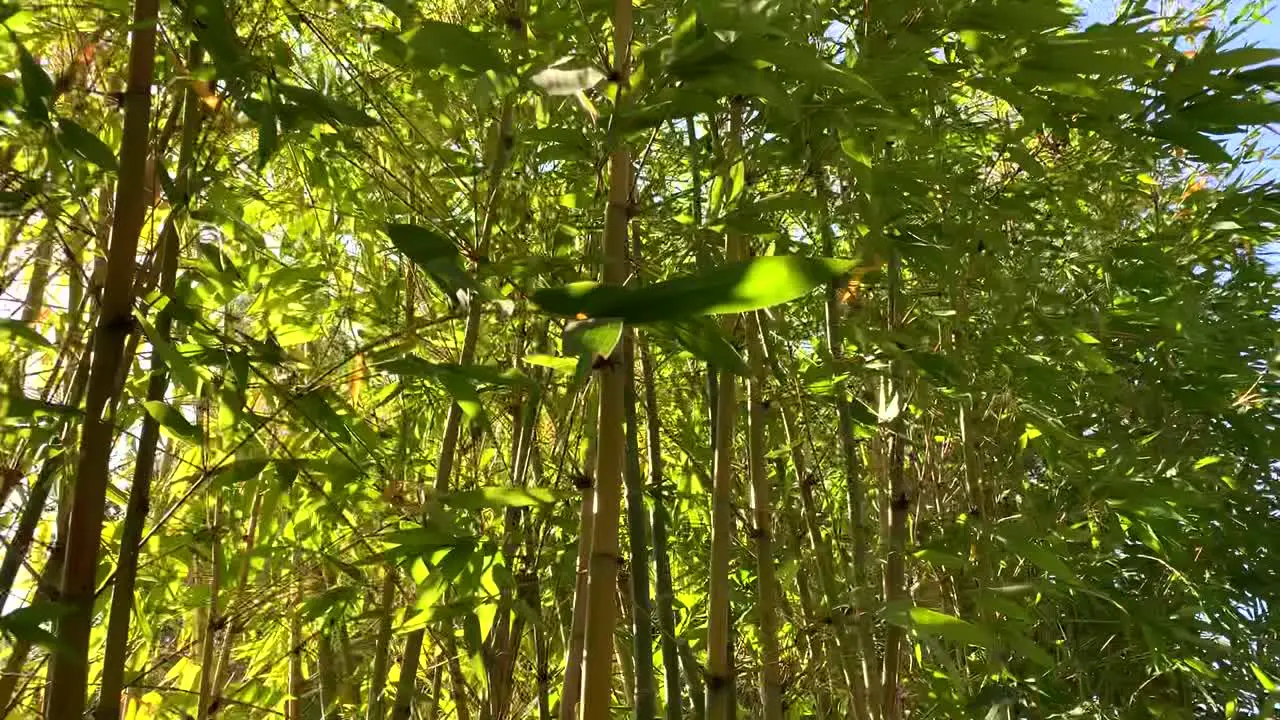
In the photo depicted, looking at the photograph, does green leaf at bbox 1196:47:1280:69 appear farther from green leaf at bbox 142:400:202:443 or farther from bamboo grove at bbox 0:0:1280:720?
green leaf at bbox 142:400:202:443

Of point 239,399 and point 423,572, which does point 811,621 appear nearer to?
point 423,572

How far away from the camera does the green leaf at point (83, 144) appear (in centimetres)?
75

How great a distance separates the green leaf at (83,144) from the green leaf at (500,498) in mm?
395

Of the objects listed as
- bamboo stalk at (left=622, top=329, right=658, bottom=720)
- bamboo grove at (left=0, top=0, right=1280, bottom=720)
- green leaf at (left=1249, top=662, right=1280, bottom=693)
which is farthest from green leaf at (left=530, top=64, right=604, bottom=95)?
green leaf at (left=1249, top=662, right=1280, bottom=693)

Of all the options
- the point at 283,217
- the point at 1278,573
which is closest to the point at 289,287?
the point at 283,217

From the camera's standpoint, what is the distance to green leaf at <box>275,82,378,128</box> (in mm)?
780

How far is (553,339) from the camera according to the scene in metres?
1.28

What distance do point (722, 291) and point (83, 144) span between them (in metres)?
0.53

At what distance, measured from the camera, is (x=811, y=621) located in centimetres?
133

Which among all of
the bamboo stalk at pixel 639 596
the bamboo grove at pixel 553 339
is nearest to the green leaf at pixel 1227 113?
the bamboo grove at pixel 553 339

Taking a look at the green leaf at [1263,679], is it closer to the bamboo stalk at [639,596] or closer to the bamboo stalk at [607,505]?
the bamboo stalk at [639,596]

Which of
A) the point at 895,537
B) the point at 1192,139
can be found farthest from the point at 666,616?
the point at 1192,139

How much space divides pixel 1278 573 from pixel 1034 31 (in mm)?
2206

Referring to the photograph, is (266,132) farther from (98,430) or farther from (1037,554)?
(1037,554)
